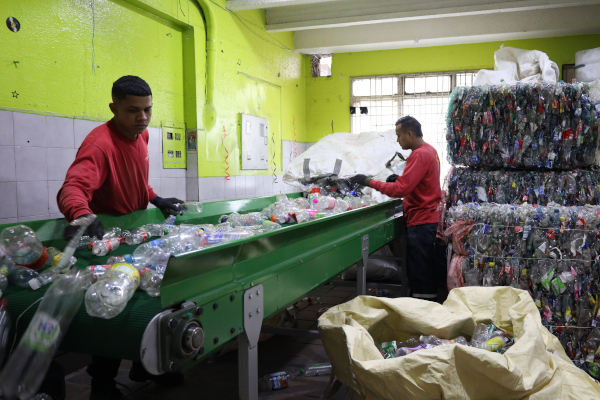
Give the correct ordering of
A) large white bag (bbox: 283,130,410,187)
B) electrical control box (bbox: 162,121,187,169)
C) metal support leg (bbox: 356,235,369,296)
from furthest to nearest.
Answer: electrical control box (bbox: 162,121,187,169) < large white bag (bbox: 283,130,410,187) < metal support leg (bbox: 356,235,369,296)

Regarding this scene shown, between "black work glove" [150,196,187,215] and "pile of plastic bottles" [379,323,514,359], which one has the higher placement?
"black work glove" [150,196,187,215]

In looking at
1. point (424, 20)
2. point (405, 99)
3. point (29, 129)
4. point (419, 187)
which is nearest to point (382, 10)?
point (424, 20)

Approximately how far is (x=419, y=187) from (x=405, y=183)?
0.71 feet

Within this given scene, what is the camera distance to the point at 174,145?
16.5ft

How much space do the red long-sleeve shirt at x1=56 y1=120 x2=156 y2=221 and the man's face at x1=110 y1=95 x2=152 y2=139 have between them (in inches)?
3.3

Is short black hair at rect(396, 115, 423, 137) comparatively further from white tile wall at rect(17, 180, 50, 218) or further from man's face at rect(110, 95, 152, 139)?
white tile wall at rect(17, 180, 50, 218)

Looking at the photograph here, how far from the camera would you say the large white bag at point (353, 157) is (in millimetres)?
4684

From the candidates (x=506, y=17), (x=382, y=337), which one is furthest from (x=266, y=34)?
(x=382, y=337)

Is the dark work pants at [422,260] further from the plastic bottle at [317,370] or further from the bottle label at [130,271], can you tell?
the bottle label at [130,271]

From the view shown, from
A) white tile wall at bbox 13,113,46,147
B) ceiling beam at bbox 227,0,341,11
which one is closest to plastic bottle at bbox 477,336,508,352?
white tile wall at bbox 13,113,46,147

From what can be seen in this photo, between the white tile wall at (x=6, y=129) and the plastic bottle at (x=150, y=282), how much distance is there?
2.36m

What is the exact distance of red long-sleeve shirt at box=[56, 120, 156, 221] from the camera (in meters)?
2.26

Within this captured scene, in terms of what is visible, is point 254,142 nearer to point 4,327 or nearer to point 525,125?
point 525,125

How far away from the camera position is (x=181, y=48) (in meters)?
5.15
